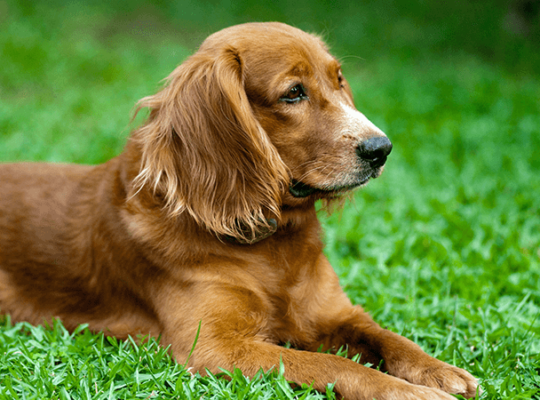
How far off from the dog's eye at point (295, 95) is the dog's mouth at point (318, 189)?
1.41 ft

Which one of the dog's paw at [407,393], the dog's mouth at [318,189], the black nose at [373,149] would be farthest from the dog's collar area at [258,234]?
the dog's paw at [407,393]

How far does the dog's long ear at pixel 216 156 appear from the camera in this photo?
2.74 meters

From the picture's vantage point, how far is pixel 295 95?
2885 mm

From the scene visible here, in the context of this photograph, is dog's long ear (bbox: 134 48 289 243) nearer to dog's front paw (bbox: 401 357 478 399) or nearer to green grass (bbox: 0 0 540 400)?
green grass (bbox: 0 0 540 400)

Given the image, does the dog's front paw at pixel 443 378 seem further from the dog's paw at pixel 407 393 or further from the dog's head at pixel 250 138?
the dog's head at pixel 250 138

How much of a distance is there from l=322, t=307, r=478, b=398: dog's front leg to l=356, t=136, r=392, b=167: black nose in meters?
0.90

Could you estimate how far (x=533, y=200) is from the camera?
5.36 meters

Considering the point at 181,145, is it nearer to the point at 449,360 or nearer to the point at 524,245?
the point at 449,360

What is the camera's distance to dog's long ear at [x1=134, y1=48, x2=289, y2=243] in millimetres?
2740

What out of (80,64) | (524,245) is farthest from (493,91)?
(80,64)

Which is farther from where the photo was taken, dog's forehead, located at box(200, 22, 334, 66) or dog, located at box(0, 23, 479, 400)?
dog's forehead, located at box(200, 22, 334, 66)

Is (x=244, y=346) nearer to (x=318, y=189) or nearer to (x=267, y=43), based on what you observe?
(x=318, y=189)

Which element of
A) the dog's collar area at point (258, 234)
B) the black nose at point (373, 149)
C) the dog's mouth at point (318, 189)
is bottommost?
the dog's collar area at point (258, 234)

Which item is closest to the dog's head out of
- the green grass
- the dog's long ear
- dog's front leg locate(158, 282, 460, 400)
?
the dog's long ear
